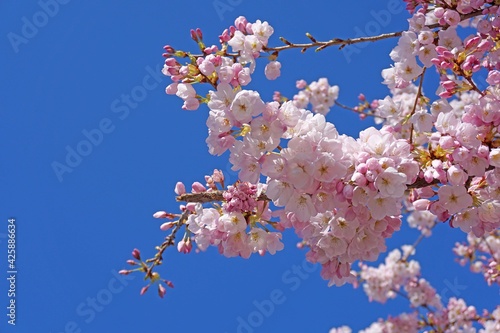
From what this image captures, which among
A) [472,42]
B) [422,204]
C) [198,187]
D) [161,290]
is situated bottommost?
[161,290]

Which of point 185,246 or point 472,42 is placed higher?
point 472,42

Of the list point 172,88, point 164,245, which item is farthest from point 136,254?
point 172,88

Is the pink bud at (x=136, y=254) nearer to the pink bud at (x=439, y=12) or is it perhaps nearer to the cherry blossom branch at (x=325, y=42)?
the cherry blossom branch at (x=325, y=42)

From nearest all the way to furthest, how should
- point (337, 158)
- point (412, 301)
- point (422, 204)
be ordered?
1. point (337, 158)
2. point (422, 204)
3. point (412, 301)

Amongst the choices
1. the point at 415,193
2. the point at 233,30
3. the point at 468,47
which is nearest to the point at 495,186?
the point at 415,193

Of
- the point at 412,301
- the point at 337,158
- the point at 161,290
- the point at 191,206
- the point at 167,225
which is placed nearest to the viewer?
the point at 337,158

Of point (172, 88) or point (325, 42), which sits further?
point (325, 42)

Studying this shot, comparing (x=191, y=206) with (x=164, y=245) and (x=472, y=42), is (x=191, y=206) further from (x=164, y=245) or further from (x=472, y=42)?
(x=472, y=42)

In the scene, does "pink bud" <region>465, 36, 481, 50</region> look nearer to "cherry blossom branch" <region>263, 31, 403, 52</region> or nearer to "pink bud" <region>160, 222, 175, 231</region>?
"cherry blossom branch" <region>263, 31, 403, 52</region>

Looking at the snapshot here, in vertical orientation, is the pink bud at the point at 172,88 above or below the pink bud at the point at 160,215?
above

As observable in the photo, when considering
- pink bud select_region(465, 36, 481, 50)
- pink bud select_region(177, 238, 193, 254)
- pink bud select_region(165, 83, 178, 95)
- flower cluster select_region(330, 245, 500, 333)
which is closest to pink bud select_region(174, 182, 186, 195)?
pink bud select_region(177, 238, 193, 254)

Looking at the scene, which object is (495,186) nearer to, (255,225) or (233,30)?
(255,225)

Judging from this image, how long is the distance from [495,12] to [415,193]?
3.54ft

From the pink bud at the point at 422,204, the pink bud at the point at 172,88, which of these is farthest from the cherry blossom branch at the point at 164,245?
the pink bud at the point at 422,204
